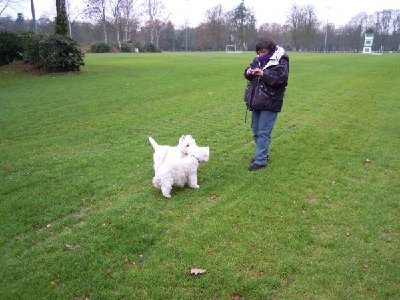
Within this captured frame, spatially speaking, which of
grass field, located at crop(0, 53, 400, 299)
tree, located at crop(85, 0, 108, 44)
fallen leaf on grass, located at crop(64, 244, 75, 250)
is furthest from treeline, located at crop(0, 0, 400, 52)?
fallen leaf on grass, located at crop(64, 244, 75, 250)

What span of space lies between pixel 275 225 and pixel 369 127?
6.42 meters

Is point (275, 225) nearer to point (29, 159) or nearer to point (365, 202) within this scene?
point (365, 202)

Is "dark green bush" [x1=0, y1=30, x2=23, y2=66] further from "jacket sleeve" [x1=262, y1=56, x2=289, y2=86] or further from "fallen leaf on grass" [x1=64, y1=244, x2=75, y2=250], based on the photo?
"fallen leaf on grass" [x1=64, y1=244, x2=75, y2=250]

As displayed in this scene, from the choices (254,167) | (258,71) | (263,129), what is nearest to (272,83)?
(258,71)

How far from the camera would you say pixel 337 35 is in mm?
112000

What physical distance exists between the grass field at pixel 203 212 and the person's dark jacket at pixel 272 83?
126 centimetres

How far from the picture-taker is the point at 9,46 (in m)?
21.1

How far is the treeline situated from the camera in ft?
262

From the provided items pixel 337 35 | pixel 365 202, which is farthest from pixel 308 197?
pixel 337 35

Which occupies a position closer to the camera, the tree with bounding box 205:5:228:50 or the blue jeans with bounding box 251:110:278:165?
the blue jeans with bounding box 251:110:278:165

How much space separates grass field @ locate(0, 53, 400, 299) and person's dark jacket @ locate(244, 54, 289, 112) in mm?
1256

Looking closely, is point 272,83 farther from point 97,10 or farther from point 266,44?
point 97,10

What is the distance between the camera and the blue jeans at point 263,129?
6482 millimetres

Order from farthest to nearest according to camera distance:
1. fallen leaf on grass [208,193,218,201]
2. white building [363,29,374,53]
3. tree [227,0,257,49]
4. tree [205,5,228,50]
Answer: tree [205,5,228,50] < tree [227,0,257,49] < white building [363,29,374,53] < fallen leaf on grass [208,193,218,201]
